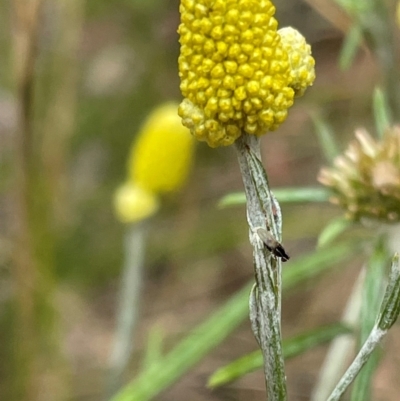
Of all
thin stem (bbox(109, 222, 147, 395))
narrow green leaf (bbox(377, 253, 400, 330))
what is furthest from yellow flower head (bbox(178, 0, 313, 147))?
thin stem (bbox(109, 222, 147, 395))

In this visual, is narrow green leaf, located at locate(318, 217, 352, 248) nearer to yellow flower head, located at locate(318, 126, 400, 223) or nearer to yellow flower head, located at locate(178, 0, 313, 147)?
yellow flower head, located at locate(318, 126, 400, 223)

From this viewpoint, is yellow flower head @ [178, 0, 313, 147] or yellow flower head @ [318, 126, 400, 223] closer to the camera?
yellow flower head @ [178, 0, 313, 147]

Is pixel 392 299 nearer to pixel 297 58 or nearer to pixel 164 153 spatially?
pixel 297 58

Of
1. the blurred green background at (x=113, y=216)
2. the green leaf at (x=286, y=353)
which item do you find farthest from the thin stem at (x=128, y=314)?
the green leaf at (x=286, y=353)

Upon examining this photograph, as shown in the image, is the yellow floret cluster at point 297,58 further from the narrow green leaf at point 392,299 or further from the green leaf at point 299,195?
the green leaf at point 299,195

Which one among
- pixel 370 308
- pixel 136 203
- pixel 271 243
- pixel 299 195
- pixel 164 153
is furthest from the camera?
pixel 136 203

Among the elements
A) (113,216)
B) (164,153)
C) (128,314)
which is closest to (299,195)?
(164,153)
